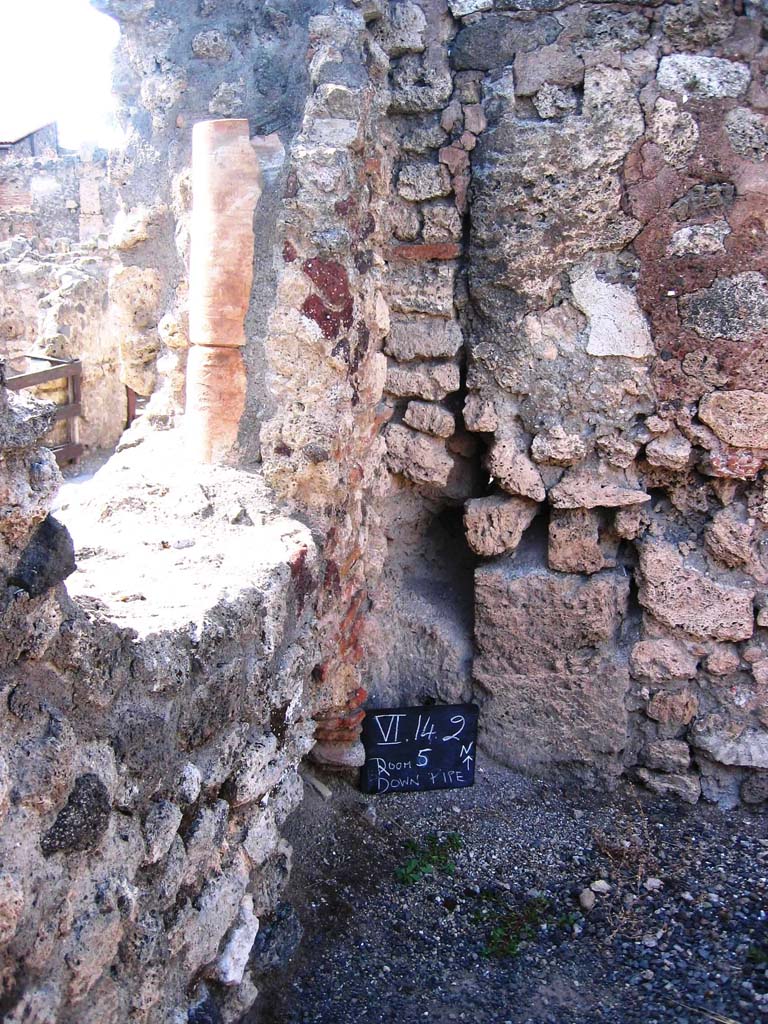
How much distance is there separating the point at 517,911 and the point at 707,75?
2.56 m

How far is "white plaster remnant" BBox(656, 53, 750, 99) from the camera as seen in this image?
117 inches

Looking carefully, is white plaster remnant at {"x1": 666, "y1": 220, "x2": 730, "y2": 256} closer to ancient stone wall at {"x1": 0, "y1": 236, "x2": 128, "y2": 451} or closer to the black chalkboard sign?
the black chalkboard sign

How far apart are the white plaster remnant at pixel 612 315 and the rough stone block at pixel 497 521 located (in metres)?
0.58

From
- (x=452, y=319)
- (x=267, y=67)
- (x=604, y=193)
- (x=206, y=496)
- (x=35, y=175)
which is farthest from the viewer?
(x=35, y=175)

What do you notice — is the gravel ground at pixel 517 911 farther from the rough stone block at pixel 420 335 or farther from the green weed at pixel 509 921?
the rough stone block at pixel 420 335

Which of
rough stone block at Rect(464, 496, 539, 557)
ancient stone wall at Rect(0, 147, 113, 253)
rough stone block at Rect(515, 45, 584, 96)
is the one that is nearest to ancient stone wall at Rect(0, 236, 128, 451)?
rough stone block at Rect(464, 496, 539, 557)

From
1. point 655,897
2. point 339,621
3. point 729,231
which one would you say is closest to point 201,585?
point 339,621

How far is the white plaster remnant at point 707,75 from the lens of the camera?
9.75 feet

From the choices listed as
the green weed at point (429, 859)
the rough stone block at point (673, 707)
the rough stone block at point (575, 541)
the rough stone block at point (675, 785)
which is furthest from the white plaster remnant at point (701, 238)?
the green weed at point (429, 859)

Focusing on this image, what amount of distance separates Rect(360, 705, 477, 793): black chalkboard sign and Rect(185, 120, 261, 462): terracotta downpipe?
1.11 m

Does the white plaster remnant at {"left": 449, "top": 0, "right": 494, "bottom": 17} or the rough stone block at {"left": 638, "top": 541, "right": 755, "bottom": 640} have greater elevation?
the white plaster remnant at {"left": 449, "top": 0, "right": 494, "bottom": 17}

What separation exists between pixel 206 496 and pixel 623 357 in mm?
1431

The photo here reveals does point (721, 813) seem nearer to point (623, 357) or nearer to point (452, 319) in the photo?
point (623, 357)

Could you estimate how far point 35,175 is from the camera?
565 inches
